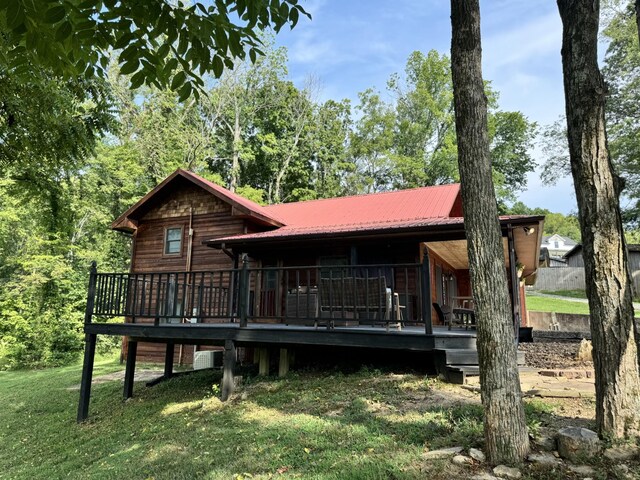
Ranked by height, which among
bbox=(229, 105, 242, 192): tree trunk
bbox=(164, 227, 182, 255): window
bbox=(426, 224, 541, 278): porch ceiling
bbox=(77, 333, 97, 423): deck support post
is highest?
bbox=(229, 105, 242, 192): tree trunk

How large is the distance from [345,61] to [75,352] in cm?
1616

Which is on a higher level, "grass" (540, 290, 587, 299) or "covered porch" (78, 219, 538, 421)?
"grass" (540, 290, 587, 299)

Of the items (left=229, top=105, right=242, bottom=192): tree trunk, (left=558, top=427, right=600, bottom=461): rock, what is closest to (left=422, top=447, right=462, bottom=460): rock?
(left=558, top=427, right=600, bottom=461): rock

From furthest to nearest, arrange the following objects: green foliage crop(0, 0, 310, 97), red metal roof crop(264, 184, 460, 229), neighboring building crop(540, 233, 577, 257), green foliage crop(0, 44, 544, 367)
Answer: neighboring building crop(540, 233, 577, 257), red metal roof crop(264, 184, 460, 229), green foliage crop(0, 44, 544, 367), green foliage crop(0, 0, 310, 97)

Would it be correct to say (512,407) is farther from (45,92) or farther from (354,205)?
(354,205)

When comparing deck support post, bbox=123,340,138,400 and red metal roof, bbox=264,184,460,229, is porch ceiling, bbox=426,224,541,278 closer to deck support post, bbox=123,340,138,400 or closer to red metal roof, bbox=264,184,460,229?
red metal roof, bbox=264,184,460,229

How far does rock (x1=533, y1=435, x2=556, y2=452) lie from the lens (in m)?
3.50

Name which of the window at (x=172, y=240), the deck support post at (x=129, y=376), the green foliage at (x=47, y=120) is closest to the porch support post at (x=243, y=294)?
the deck support post at (x=129, y=376)

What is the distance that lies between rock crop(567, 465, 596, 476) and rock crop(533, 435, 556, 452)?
0.97 feet

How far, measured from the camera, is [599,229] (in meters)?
3.56

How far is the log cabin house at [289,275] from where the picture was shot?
22.2ft

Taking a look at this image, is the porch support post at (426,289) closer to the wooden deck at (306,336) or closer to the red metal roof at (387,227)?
the wooden deck at (306,336)

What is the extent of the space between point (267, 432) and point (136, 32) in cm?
418

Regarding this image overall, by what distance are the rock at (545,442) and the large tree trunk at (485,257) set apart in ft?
0.84
